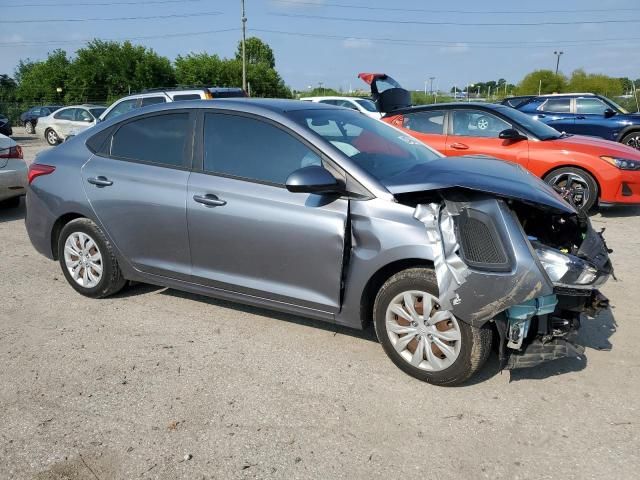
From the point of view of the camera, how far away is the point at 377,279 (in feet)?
11.2

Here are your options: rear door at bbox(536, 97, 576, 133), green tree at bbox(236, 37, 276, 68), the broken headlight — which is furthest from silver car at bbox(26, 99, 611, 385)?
green tree at bbox(236, 37, 276, 68)

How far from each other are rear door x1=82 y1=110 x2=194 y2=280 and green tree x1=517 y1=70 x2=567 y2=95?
173ft

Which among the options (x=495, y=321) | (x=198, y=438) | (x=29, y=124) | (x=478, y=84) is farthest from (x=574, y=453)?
(x=478, y=84)

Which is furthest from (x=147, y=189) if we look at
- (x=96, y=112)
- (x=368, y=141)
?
(x=96, y=112)

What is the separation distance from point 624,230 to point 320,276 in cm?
525

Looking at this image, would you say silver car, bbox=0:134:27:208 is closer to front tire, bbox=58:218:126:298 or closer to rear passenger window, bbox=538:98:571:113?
front tire, bbox=58:218:126:298

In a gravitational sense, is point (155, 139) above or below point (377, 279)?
Answer: above

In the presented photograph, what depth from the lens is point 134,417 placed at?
9.94ft

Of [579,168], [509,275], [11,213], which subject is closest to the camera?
[509,275]

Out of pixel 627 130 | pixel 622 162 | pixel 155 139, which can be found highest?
pixel 155 139

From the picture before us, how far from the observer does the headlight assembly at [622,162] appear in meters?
7.27

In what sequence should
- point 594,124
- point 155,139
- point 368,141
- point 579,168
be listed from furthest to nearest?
point 594,124, point 579,168, point 155,139, point 368,141

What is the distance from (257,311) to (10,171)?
562cm

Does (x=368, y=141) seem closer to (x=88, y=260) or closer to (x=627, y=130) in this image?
(x=88, y=260)
